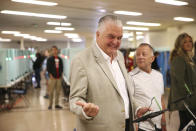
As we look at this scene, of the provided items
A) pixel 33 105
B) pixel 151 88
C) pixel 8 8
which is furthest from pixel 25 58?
pixel 151 88

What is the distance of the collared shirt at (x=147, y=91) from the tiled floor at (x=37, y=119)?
2218mm

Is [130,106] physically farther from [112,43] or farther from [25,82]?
[25,82]

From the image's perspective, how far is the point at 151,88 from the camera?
1.92 metres

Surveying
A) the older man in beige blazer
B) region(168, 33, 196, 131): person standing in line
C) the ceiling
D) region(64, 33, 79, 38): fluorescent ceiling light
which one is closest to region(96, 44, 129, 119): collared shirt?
the older man in beige blazer

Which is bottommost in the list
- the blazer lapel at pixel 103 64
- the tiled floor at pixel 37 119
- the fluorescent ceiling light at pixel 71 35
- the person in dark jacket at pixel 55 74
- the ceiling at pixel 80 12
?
the tiled floor at pixel 37 119

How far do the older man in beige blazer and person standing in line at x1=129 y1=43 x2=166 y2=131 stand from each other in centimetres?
49

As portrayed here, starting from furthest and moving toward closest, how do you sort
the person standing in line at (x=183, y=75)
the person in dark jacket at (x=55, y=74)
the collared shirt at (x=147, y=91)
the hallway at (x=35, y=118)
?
1. the person in dark jacket at (x=55, y=74)
2. the hallway at (x=35, y=118)
3. the person standing in line at (x=183, y=75)
4. the collared shirt at (x=147, y=91)

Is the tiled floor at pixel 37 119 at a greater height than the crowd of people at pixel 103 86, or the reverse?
the crowd of people at pixel 103 86

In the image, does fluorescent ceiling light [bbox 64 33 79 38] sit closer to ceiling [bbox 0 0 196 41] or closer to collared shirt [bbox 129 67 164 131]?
ceiling [bbox 0 0 196 41]

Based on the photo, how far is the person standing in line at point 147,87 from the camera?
6.23ft

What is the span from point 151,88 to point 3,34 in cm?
220

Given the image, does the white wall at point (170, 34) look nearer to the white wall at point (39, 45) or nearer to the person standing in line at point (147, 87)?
the white wall at point (39, 45)

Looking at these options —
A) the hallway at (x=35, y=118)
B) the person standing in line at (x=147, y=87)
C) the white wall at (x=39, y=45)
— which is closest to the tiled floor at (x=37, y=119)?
the hallway at (x=35, y=118)

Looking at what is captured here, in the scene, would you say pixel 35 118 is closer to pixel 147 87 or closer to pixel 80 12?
pixel 80 12
